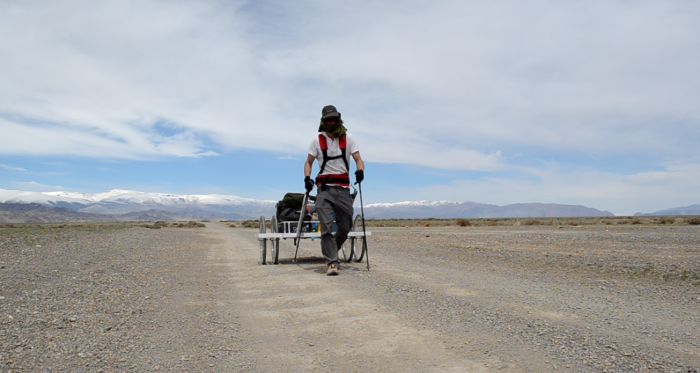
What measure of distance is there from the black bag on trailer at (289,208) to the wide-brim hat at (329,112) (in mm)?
3213

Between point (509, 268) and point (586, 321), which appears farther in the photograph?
point (509, 268)

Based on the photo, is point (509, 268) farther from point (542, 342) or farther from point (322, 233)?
point (542, 342)

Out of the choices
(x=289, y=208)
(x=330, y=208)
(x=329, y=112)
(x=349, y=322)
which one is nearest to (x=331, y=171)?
(x=330, y=208)

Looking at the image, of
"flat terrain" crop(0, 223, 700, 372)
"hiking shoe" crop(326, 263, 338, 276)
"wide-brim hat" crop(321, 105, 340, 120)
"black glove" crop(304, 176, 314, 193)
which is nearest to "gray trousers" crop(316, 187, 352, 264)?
"black glove" crop(304, 176, 314, 193)

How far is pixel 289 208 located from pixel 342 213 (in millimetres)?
2779

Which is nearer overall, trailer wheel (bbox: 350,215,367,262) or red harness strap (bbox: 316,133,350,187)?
red harness strap (bbox: 316,133,350,187)

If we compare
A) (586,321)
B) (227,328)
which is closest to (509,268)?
(586,321)

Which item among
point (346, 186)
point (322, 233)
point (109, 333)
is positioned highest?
point (346, 186)

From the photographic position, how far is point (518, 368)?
4012 mm

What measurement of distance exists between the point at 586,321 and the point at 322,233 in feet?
16.6

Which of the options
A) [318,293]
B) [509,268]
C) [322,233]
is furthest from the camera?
[509,268]

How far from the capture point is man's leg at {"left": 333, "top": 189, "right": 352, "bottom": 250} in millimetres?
9570

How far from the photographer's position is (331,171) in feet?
31.3

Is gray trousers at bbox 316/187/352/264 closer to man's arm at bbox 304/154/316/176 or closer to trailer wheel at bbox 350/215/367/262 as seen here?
man's arm at bbox 304/154/316/176
